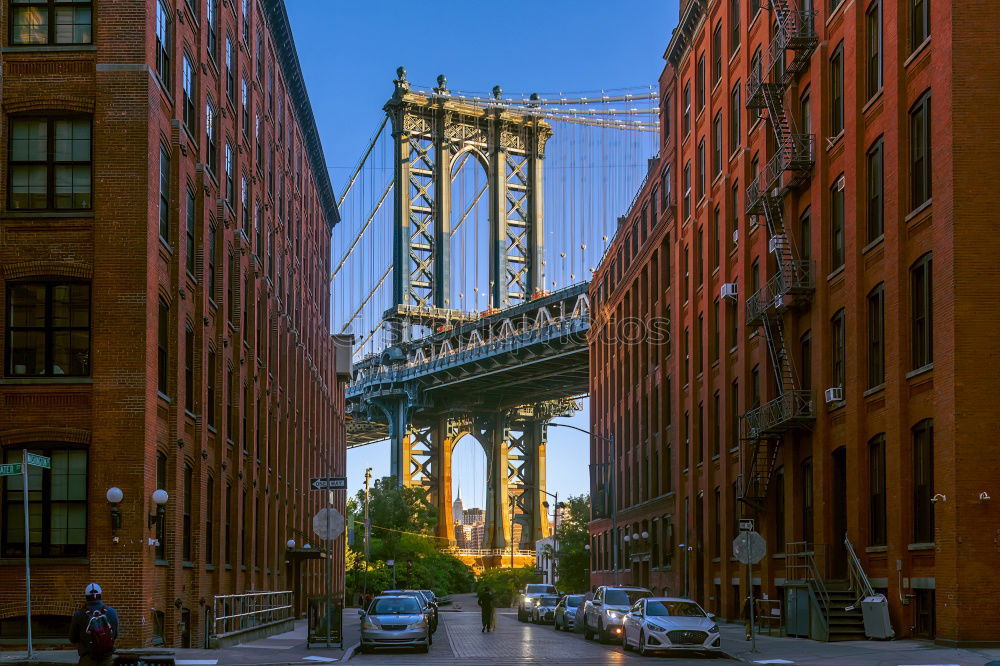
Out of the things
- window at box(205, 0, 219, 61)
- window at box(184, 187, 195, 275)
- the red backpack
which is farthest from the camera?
window at box(205, 0, 219, 61)

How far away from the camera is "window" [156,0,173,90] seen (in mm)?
31266

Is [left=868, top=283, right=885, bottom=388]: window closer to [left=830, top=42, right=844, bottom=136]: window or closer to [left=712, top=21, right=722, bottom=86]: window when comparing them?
[left=830, top=42, right=844, bottom=136]: window

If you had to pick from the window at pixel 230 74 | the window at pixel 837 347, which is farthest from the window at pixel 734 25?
the window at pixel 230 74

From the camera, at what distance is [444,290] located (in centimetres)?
12400

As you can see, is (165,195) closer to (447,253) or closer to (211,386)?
(211,386)

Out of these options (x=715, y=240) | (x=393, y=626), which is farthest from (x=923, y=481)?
(x=715, y=240)

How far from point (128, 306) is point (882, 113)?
1812 cm

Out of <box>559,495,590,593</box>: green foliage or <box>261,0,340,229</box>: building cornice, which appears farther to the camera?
<box>559,495,590,593</box>: green foliage

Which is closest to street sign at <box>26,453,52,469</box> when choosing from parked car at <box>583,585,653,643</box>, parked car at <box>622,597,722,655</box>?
parked car at <box>622,597,722,655</box>

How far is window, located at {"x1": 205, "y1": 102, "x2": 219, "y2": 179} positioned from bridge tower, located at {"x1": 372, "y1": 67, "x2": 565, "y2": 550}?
80.8 m

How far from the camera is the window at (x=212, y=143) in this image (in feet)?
125

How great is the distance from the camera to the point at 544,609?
58.2 metres

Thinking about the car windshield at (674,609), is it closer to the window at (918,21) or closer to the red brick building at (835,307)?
the red brick building at (835,307)

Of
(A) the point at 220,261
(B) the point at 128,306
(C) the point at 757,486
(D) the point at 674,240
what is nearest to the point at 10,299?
(B) the point at 128,306
